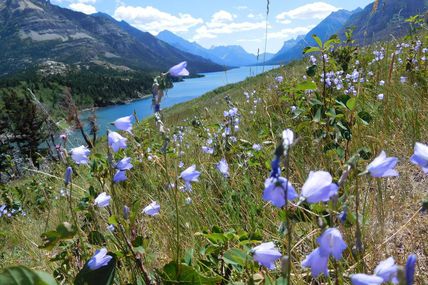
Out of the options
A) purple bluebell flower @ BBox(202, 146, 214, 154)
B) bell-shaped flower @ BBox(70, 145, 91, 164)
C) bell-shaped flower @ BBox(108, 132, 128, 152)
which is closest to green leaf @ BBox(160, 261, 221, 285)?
bell-shaped flower @ BBox(108, 132, 128, 152)

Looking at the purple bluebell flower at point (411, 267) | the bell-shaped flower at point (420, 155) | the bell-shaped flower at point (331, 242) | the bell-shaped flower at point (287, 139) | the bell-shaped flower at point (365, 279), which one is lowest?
the bell-shaped flower at point (365, 279)

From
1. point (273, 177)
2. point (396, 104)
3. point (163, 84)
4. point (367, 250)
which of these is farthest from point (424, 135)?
point (273, 177)

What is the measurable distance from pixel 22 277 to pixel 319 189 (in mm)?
1012

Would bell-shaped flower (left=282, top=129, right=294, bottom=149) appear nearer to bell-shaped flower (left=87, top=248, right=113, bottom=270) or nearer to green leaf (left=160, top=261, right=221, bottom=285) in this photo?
green leaf (left=160, top=261, right=221, bottom=285)

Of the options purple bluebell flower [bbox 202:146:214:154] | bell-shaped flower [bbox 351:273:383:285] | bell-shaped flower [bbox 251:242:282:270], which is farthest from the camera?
purple bluebell flower [bbox 202:146:214:154]

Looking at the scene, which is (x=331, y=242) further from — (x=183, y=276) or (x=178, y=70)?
(x=178, y=70)

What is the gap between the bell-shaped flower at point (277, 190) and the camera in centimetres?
90

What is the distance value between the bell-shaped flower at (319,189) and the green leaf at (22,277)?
95 centimetres

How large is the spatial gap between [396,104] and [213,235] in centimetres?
251

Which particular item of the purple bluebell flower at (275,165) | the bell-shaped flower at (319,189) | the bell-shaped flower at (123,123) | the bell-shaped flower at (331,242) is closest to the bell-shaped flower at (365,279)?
the bell-shaped flower at (331,242)

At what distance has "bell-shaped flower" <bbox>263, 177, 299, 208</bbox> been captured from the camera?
0.90 metres

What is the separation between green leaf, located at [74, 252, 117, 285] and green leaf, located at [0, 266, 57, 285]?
0.13 m

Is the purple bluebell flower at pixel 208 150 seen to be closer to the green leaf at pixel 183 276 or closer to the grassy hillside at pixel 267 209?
the grassy hillside at pixel 267 209

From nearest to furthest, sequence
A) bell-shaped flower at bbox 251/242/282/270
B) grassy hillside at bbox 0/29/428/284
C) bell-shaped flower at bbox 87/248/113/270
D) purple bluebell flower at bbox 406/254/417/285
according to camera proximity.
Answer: purple bluebell flower at bbox 406/254/417/285
bell-shaped flower at bbox 251/242/282/270
bell-shaped flower at bbox 87/248/113/270
grassy hillside at bbox 0/29/428/284
